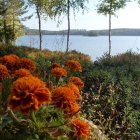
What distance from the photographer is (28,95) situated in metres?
2.24

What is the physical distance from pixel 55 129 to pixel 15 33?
5192 cm

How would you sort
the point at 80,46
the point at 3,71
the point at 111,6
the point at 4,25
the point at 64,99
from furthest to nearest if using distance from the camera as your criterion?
the point at 80,46 → the point at 4,25 → the point at 111,6 → the point at 3,71 → the point at 64,99

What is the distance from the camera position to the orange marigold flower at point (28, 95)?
2260mm

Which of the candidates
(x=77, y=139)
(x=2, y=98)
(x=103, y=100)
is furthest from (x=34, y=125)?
(x=103, y=100)

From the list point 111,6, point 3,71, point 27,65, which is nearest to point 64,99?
point 3,71

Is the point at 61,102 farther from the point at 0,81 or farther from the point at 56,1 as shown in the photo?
the point at 56,1

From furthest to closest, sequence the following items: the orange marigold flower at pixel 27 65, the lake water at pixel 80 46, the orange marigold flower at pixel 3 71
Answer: the lake water at pixel 80 46 → the orange marigold flower at pixel 27 65 → the orange marigold flower at pixel 3 71

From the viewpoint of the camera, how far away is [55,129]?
284 centimetres

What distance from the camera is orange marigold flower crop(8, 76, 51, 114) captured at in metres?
2.26

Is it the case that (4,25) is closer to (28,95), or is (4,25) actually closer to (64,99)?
(64,99)

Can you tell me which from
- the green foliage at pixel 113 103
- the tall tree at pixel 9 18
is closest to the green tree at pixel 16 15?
the tall tree at pixel 9 18

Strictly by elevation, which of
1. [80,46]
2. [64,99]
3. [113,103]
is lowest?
[80,46]

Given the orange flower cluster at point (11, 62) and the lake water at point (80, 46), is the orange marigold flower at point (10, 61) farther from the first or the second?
the lake water at point (80, 46)

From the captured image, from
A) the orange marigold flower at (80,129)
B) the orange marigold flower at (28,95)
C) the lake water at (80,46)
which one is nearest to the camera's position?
the orange marigold flower at (28,95)
